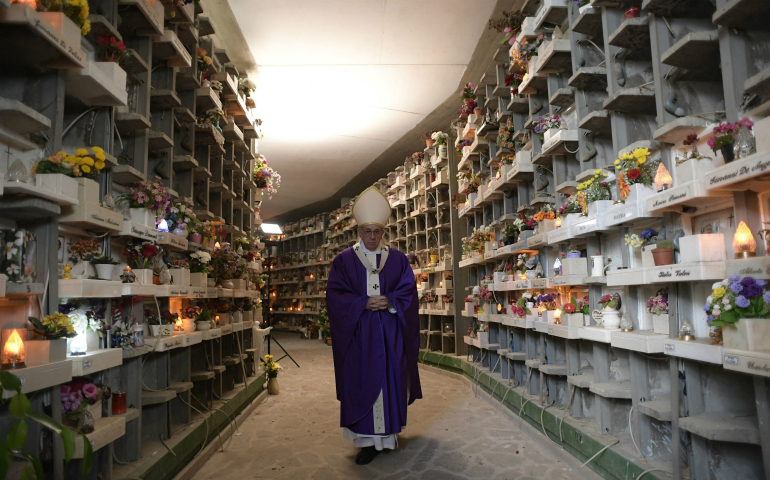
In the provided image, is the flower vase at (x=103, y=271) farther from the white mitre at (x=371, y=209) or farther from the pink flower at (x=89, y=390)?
the white mitre at (x=371, y=209)

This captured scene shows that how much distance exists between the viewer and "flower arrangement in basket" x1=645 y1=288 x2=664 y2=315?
3291mm

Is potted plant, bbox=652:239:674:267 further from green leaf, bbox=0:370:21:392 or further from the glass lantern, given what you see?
green leaf, bbox=0:370:21:392

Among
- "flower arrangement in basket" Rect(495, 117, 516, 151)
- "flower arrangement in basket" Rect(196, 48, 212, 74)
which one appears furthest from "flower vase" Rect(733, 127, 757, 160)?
"flower arrangement in basket" Rect(196, 48, 212, 74)

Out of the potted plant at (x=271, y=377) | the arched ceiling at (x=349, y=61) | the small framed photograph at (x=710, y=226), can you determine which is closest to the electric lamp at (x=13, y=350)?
the small framed photograph at (x=710, y=226)

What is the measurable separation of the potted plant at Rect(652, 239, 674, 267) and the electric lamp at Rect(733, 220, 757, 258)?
1.74ft

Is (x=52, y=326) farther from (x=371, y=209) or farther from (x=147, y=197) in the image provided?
(x=371, y=209)

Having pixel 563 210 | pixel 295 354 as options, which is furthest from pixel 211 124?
pixel 295 354

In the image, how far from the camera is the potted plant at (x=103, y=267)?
319 centimetres

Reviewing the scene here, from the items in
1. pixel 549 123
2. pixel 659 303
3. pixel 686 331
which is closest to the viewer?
pixel 686 331

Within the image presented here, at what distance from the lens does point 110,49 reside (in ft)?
10.6

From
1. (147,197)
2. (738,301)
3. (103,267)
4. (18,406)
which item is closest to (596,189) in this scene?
(738,301)

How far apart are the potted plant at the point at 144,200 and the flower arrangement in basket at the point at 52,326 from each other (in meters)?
1.29

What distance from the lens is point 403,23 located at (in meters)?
6.25

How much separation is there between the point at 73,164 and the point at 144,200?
1.06 m
